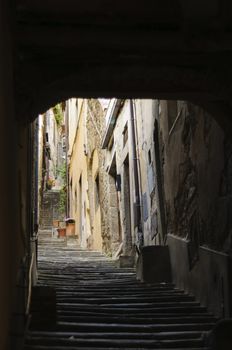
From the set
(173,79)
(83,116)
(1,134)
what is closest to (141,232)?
(173,79)

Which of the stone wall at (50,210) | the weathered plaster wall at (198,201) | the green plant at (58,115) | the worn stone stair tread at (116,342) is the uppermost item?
the green plant at (58,115)

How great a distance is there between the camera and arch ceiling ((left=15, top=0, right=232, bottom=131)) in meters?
4.59

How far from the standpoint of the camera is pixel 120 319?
5.99 meters

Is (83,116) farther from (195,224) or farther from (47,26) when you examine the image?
(47,26)

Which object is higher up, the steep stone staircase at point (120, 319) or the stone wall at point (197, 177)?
the stone wall at point (197, 177)

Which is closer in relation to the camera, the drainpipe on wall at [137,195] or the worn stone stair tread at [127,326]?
the worn stone stair tread at [127,326]

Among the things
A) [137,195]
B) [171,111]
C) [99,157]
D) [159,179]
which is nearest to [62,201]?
[99,157]

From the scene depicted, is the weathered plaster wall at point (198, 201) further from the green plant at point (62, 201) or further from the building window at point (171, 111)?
the green plant at point (62, 201)

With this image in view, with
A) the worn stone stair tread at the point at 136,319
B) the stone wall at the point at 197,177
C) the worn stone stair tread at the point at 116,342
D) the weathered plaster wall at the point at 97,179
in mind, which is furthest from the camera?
the weathered plaster wall at the point at 97,179

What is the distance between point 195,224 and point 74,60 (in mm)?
2777

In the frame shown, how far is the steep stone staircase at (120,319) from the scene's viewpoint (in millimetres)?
5172

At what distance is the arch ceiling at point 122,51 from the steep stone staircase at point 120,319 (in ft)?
6.17

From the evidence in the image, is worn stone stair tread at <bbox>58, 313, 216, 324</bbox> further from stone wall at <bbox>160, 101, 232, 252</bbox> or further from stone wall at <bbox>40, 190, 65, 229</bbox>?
stone wall at <bbox>40, 190, 65, 229</bbox>

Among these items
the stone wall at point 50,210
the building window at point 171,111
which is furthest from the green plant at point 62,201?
the building window at point 171,111
